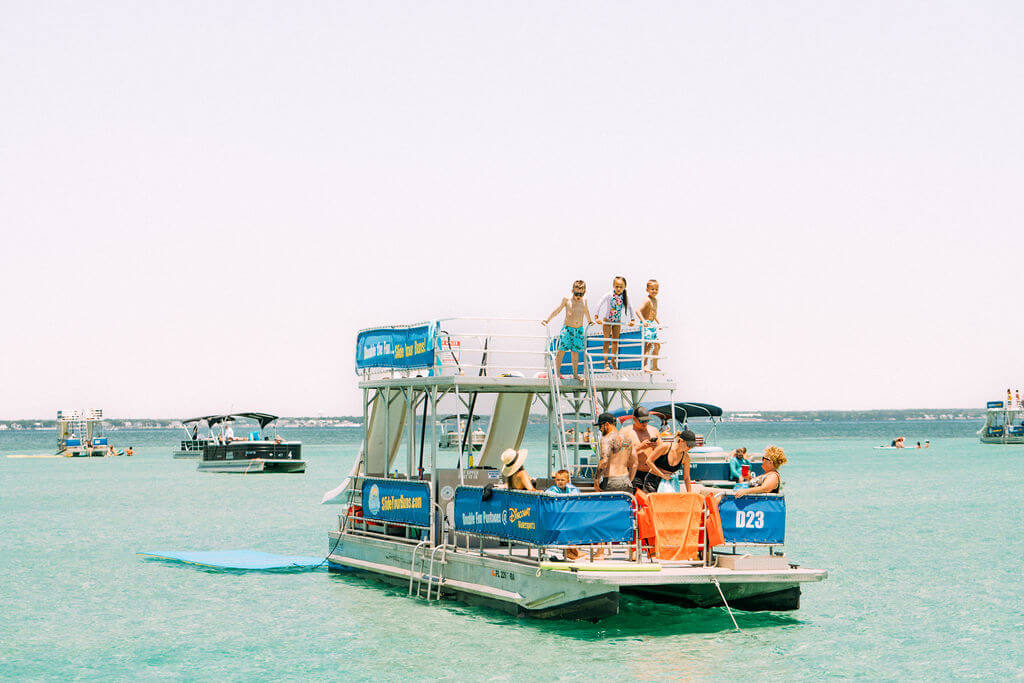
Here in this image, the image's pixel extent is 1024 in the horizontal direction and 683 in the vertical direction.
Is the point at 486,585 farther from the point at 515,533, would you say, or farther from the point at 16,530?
the point at 16,530

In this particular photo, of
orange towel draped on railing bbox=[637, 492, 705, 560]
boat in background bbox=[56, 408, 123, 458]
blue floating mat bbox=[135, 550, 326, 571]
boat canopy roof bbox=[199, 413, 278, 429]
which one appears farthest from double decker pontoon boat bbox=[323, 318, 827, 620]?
boat in background bbox=[56, 408, 123, 458]

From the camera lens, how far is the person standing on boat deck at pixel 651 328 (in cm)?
1767

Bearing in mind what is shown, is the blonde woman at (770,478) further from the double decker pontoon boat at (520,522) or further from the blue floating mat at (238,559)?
the blue floating mat at (238,559)

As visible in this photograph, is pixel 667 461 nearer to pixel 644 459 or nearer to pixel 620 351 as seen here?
pixel 644 459

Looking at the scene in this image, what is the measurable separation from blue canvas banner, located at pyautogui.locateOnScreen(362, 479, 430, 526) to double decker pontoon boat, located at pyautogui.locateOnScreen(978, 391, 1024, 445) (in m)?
92.0

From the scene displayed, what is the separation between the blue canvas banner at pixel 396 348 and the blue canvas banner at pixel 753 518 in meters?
5.02

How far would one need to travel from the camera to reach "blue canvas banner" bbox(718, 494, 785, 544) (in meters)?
14.1

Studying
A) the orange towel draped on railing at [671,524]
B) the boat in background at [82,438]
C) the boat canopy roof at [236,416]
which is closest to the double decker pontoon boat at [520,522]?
the orange towel draped on railing at [671,524]

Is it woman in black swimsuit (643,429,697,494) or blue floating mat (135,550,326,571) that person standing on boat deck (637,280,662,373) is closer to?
woman in black swimsuit (643,429,697,494)

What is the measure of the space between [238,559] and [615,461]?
12.7 meters

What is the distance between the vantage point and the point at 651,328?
17.9 meters

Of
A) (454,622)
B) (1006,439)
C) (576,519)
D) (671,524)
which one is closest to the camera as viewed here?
(576,519)

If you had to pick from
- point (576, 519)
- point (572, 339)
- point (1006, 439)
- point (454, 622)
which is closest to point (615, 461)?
point (576, 519)

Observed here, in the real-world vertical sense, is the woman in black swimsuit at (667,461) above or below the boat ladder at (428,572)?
above
